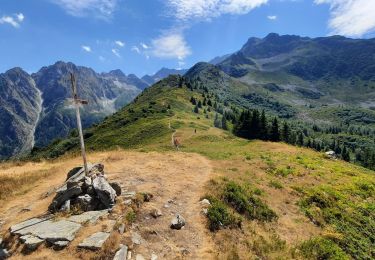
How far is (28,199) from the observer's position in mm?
27078

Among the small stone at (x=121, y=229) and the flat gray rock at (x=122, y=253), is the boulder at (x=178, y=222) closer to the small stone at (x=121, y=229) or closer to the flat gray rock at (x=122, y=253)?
the small stone at (x=121, y=229)

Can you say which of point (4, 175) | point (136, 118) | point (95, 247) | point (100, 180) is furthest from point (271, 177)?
point (136, 118)

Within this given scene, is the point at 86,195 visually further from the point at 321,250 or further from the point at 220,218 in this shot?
Answer: the point at 321,250

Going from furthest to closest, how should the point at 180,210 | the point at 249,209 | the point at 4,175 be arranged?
the point at 4,175 → the point at 249,209 → the point at 180,210

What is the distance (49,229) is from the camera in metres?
19.9

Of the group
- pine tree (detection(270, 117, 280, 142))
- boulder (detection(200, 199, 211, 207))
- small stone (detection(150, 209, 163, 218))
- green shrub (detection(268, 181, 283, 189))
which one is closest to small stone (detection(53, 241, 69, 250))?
small stone (detection(150, 209, 163, 218))

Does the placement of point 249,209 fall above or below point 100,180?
below

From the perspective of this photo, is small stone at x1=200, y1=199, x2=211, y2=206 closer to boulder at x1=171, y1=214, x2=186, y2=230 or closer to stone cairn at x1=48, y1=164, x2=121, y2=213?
boulder at x1=171, y1=214, x2=186, y2=230

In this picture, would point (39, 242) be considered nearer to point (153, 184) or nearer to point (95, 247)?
point (95, 247)

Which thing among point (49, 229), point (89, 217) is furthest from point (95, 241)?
point (49, 229)

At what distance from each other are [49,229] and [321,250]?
1725 centimetres

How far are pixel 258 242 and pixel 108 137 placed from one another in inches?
4651

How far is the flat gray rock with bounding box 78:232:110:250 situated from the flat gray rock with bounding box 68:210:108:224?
68.1 inches

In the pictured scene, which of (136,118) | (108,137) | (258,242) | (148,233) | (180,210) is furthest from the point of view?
(136,118)
